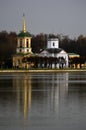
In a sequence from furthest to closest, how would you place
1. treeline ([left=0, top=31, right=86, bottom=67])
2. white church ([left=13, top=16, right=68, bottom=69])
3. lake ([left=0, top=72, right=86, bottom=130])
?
treeline ([left=0, top=31, right=86, bottom=67]) < white church ([left=13, top=16, right=68, bottom=69]) < lake ([left=0, top=72, right=86, bottom=130])

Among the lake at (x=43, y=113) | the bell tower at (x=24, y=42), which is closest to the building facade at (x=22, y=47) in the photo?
the bell tower at (x=24, y=42)

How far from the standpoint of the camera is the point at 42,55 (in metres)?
91.4

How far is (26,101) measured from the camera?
22.9m

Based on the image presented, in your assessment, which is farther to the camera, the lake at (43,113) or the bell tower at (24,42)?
the bell tower at (24,42)

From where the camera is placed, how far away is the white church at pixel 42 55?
284ft

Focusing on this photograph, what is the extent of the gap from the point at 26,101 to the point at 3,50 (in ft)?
243

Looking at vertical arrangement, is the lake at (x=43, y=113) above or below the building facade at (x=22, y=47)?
below

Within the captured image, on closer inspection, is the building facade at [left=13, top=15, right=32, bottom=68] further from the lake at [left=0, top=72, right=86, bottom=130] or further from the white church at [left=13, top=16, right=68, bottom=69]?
the lake at [left=0, top=72, right=86, bottom=130]

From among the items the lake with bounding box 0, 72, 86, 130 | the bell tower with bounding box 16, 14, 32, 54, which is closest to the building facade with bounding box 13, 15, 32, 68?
the bell tower with bounding box 16, 14, 32, 54

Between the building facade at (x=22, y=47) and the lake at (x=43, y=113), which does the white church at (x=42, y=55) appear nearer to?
the building facade at (x=22, y=47)

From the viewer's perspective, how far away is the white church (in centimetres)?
8669

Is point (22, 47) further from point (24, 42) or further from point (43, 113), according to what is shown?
point (43, 113)

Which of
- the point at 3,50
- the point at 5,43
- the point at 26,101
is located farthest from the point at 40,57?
the point at 26,101

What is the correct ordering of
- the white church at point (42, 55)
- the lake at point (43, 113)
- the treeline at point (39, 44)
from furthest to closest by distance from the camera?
the treeline at point (39, 44) → the white church at point (42, 55) → the lake at point (43, 113)
